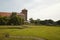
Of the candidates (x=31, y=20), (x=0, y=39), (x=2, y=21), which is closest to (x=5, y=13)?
(x=31, y=20)

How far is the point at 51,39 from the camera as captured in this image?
23375 millimetres

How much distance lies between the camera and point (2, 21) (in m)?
77.4

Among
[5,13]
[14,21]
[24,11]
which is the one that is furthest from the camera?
[24,11]

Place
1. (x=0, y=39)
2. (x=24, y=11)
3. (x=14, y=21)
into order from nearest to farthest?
(x=0, y=39) → (x=14, y=21) → (x=24, y=11)

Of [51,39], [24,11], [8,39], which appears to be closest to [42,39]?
[51,39]

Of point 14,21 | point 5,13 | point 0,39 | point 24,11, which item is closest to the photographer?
point 0,39

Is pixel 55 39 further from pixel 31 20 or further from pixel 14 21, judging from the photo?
pixel 31 20

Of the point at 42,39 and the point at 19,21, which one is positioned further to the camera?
the point at 19,21

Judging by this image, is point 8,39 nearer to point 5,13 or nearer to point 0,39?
point 0,39

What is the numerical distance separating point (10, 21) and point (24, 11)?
5793cm

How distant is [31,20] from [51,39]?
9631 cm

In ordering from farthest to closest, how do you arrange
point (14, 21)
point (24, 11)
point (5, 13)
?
point (24, 11)
point (5, 13)
point (14, 21)

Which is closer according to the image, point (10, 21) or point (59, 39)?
point (59, 39)

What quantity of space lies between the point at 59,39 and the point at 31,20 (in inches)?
3792
